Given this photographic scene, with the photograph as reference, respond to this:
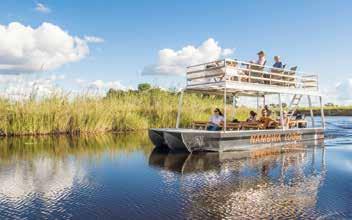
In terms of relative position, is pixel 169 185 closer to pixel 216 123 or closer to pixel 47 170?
pixel 47 170

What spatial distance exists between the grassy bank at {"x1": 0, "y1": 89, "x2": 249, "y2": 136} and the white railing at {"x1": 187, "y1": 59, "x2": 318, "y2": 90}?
10.6ft

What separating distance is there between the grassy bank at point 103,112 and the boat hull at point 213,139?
3651mm

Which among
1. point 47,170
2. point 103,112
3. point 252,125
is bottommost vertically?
point 47,170

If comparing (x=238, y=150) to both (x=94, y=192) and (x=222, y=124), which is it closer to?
(x=222, y=124)

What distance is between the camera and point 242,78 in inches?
695

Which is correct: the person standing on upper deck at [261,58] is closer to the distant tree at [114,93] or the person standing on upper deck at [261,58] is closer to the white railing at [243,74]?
the white railing at [243,74]

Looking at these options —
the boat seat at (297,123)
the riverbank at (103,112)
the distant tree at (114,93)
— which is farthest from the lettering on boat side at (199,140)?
the distant tree at (114,93)

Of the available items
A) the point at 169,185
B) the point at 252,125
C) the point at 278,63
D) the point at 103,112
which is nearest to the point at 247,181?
the point at 169,185

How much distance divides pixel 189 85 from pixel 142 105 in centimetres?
1140

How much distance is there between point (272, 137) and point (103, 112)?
11775 mm

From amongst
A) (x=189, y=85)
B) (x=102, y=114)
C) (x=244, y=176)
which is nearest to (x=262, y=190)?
(x=244, y=176)

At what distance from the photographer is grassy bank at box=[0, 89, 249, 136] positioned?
22.5 m

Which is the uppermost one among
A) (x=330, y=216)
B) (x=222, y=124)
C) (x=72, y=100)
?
(x=72, y=100)

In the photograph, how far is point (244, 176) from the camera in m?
11.4
